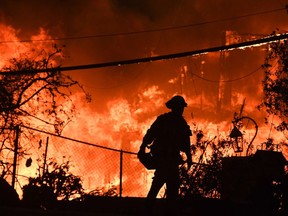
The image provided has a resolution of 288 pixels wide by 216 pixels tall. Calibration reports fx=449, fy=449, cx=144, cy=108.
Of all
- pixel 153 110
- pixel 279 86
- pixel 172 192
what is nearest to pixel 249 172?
pixel 172 192

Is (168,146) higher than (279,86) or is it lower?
lower

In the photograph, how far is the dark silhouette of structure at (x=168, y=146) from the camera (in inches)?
272

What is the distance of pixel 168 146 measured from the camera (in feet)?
23.1

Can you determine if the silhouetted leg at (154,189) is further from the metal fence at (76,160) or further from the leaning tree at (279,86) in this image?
the leaning tree at (279,86)

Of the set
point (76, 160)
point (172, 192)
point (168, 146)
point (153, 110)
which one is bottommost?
point (172, 192)

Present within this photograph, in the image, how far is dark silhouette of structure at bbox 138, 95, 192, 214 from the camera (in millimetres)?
6902

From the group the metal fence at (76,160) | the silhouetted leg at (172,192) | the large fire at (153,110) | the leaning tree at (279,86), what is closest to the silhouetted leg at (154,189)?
the silhouetted leg at (172,192)

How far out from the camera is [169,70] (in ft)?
289

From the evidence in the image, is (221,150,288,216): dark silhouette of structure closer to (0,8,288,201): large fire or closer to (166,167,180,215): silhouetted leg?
(166,167,180,215): silhouetted leg

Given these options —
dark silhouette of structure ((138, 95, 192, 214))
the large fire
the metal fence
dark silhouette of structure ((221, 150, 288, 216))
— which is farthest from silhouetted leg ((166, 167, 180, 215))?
the large fire

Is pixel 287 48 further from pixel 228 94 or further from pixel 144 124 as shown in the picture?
pixel 228 94

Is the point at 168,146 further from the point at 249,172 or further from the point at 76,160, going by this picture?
the point at 76,160

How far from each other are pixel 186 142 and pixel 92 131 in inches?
2052

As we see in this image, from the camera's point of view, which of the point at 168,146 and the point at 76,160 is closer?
the point at 168,146
